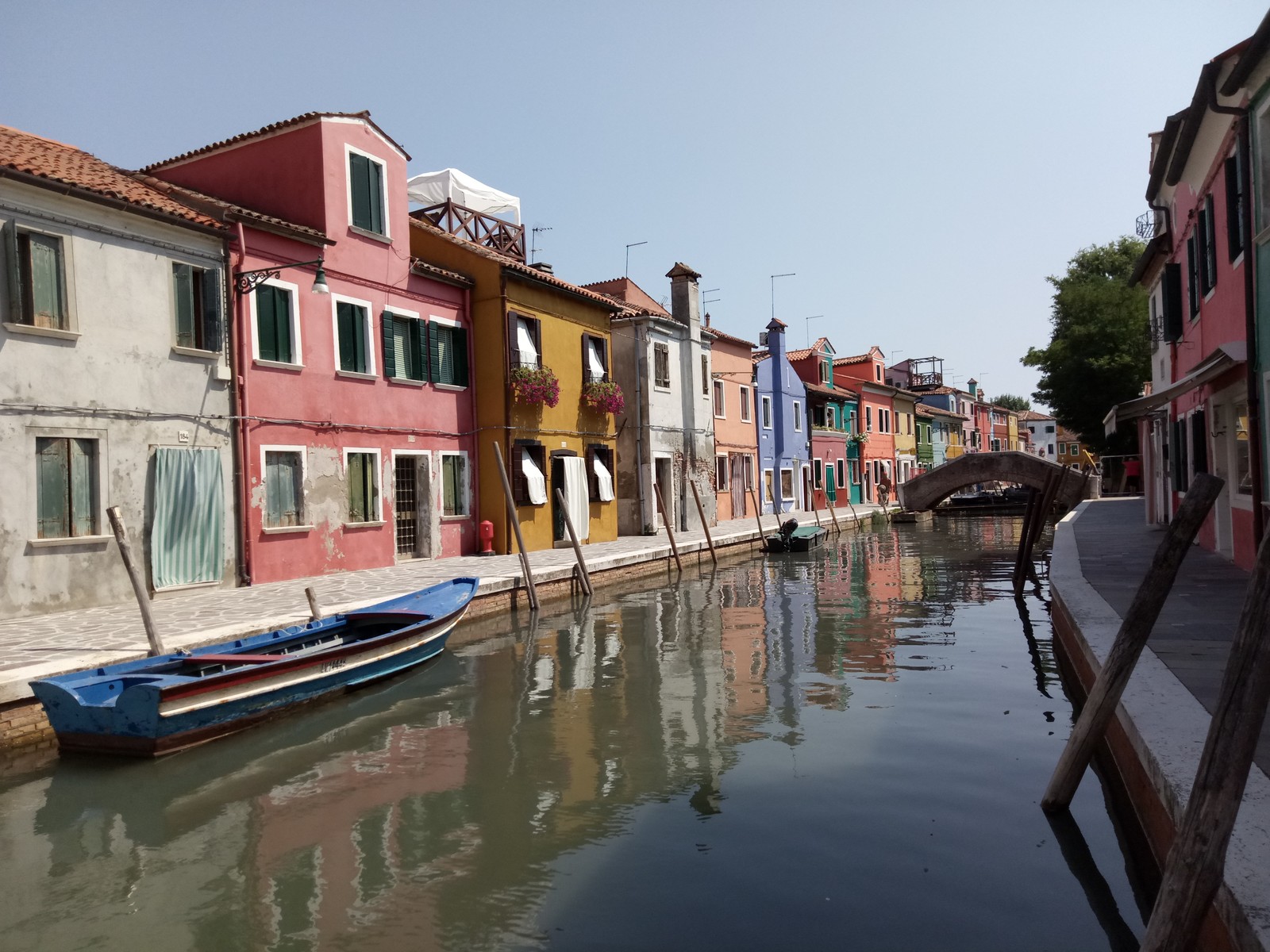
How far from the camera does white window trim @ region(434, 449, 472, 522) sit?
64.5 feet

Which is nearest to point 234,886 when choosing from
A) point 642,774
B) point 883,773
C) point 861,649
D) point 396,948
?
point 396,948

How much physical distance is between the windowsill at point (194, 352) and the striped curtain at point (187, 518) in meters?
1.43

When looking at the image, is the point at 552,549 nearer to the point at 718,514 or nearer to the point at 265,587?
the point at 265,587

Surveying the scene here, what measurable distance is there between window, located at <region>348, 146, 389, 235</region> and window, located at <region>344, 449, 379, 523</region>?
4278mm

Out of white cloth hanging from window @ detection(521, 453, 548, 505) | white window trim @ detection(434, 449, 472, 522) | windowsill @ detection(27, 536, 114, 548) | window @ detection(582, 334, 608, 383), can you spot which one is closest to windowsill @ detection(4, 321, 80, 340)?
windowsill @ detection(27, 536, 114, 548)

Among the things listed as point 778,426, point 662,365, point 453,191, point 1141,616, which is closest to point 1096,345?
point 778,426

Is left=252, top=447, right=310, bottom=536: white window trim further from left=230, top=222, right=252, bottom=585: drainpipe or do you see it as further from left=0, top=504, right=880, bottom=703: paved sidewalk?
left=0, top=504, right=880, bottom=703: paved sidewalk

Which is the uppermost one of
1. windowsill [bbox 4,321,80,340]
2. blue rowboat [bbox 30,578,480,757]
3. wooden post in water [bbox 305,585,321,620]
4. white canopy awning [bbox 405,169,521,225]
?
white canopy awning [bbox 405,169,521,225]

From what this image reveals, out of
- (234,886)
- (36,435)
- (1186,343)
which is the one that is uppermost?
(1186,343)

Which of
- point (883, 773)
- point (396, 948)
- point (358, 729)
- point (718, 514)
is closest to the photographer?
point (396, 948)

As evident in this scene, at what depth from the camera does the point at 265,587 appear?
14711mm

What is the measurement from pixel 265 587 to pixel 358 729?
6609mm

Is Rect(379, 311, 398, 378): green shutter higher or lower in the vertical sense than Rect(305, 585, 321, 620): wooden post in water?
higher

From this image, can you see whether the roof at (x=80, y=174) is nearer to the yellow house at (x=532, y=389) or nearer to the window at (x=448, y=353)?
the window at (x=448, y=353)
